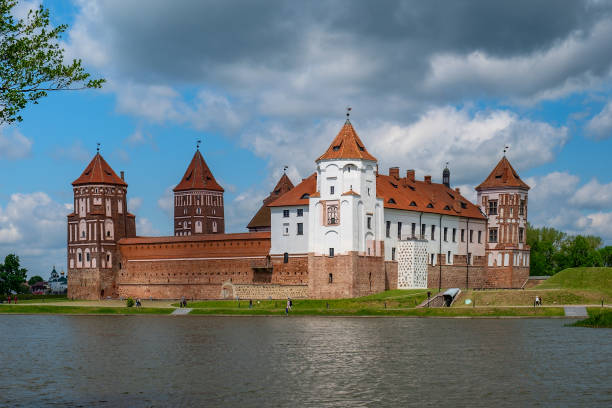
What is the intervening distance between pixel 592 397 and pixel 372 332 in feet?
77.2

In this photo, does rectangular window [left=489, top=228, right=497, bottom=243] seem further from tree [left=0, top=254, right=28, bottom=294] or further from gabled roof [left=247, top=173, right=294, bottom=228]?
tree [left=0, top=254, right=28, bottom=294]

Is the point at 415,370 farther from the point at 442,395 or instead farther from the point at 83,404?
the point at 83,404

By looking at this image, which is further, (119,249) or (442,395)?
(119,249)

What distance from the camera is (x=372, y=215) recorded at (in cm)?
7694

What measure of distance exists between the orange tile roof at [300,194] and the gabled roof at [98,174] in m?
24.2

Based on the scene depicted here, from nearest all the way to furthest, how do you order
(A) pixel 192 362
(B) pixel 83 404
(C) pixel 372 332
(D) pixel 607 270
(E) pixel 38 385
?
(B) pixel 83 404
(E) pixel 38 385
(A) pixel 192 362
(C) pixel 372 332
(D) pixel 607 270

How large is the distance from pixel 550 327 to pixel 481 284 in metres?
41.9

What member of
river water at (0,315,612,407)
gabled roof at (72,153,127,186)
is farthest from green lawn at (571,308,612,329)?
gabled roof at (72,153,127,186)

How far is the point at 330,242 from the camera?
75250 mm

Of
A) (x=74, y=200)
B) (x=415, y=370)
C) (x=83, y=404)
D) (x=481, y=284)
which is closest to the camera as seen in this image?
(x=83, y=404)

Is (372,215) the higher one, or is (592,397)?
(372,215)

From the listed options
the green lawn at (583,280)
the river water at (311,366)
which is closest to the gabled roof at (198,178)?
the green lawn at (583,280)

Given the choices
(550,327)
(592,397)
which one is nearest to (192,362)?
(592,397)

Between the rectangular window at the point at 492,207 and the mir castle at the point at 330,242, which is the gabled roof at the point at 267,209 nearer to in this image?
the mir castle at the point at 330,242
